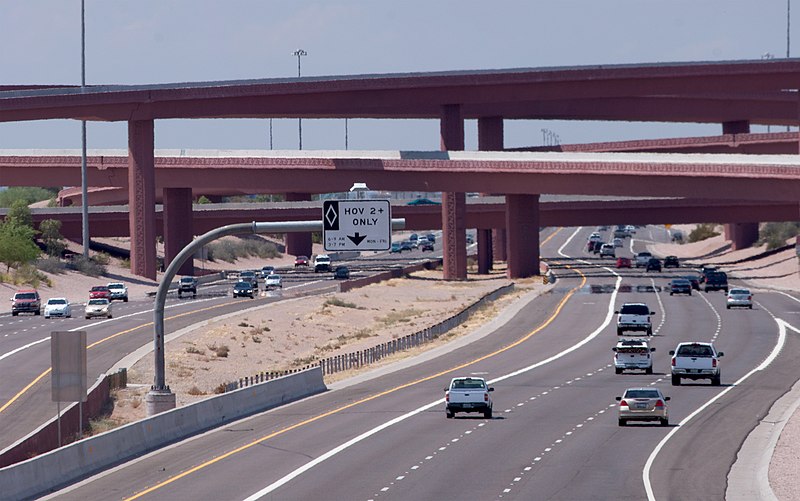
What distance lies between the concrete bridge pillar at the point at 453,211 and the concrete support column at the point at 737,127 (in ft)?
139

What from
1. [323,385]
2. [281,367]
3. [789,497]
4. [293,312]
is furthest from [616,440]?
[293,312]

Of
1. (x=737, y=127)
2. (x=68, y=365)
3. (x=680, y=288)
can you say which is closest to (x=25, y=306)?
(x=680, y=288)

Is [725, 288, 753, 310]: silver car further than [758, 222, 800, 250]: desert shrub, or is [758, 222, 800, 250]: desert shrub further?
[758, 222, 800, 250]: desert shrub

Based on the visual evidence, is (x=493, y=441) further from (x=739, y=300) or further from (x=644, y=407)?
(x=739, y=300)

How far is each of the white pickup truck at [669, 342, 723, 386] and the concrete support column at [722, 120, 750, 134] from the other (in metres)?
110

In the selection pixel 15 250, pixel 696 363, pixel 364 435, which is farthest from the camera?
pixel 15 250

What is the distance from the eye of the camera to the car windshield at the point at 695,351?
185 ft

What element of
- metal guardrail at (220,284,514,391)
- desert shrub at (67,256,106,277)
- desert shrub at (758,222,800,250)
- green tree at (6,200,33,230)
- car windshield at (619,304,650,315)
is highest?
green tree at (6,200,33,230)

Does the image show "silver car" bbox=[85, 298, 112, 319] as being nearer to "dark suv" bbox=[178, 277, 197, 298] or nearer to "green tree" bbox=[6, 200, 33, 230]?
"dark suv" bbox=[178, 277, 197, 298]

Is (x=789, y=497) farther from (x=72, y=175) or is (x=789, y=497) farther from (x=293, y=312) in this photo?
(x=72, y=175)

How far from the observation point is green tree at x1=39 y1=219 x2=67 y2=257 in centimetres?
15888

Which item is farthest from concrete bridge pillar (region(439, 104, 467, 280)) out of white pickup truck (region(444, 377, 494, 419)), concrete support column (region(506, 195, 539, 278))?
white pickup truck (region(444, 377, 494, 419))

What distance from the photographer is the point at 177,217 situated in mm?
148000

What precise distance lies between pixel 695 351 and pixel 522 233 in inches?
3203
